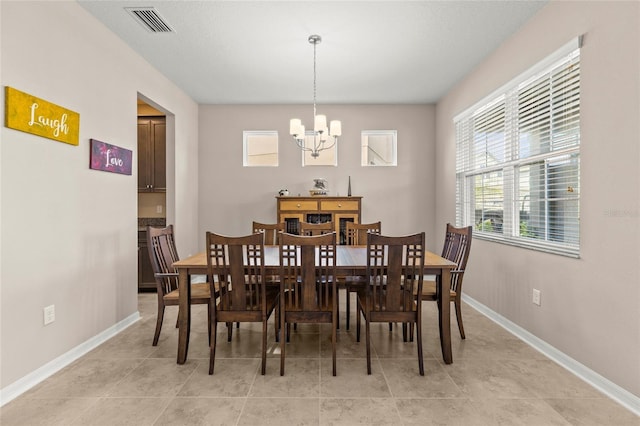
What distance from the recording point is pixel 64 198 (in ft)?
8.02

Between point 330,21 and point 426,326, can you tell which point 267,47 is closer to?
point 330,21

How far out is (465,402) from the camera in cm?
194

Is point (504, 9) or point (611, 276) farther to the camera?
point (504, 9)

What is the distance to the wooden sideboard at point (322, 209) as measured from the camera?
4652 millimetres

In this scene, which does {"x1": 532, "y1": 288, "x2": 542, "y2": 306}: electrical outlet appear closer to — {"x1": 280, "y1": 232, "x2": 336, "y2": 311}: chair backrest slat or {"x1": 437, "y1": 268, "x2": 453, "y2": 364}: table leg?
{"x1": 437, "y1": 268, "x2": 453, "y2": 364}: table leg

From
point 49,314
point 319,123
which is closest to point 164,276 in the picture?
point 49,314

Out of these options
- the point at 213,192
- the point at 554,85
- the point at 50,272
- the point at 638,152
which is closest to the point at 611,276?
the point at 638,152

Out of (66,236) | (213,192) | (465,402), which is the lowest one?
(465,402)

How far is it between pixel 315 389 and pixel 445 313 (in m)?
1.09

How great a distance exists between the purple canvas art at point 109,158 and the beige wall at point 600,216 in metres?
3.88

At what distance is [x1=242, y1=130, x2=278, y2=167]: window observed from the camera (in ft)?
17.0

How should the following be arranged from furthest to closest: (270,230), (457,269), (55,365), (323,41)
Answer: (270,230)
(323,41)
(457,269)
(55,365)

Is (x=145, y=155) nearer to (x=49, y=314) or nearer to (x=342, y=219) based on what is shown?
(x=49, y=314)

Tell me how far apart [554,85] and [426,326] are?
94.7 inches
